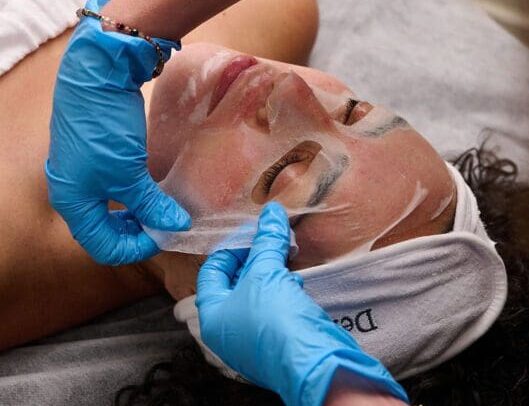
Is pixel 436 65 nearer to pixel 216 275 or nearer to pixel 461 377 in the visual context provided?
pixel 461 377

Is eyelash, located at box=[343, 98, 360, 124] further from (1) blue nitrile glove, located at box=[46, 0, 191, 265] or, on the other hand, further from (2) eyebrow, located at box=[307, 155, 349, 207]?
(1) blue nitrile glove, located at box=[46, 0, 191, 265]

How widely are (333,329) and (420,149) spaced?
410 mm

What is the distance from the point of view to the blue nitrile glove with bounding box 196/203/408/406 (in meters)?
0.86

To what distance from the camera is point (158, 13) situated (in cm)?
113

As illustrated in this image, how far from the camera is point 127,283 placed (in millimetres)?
1465

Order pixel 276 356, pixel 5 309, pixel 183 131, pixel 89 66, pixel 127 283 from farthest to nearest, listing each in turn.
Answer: pixel 127 283, pixel 5 309, pixel 183 131, pixel 89 66, pixel 276 356

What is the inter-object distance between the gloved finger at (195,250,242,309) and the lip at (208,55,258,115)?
254mm

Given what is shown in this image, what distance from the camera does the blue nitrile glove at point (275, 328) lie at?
0.86 meters

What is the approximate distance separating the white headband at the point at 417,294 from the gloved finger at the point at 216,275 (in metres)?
0.12

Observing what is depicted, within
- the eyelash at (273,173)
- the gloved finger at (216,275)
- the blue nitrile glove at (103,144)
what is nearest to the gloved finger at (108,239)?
the blue nitrile glove at (103,144)

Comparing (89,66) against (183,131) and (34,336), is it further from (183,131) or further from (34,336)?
(34,336)

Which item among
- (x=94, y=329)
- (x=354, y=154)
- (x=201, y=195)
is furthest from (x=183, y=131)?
(x=94, y=329)

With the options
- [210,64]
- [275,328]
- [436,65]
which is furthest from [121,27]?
[436,65]

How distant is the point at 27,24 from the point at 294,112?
606 mm
